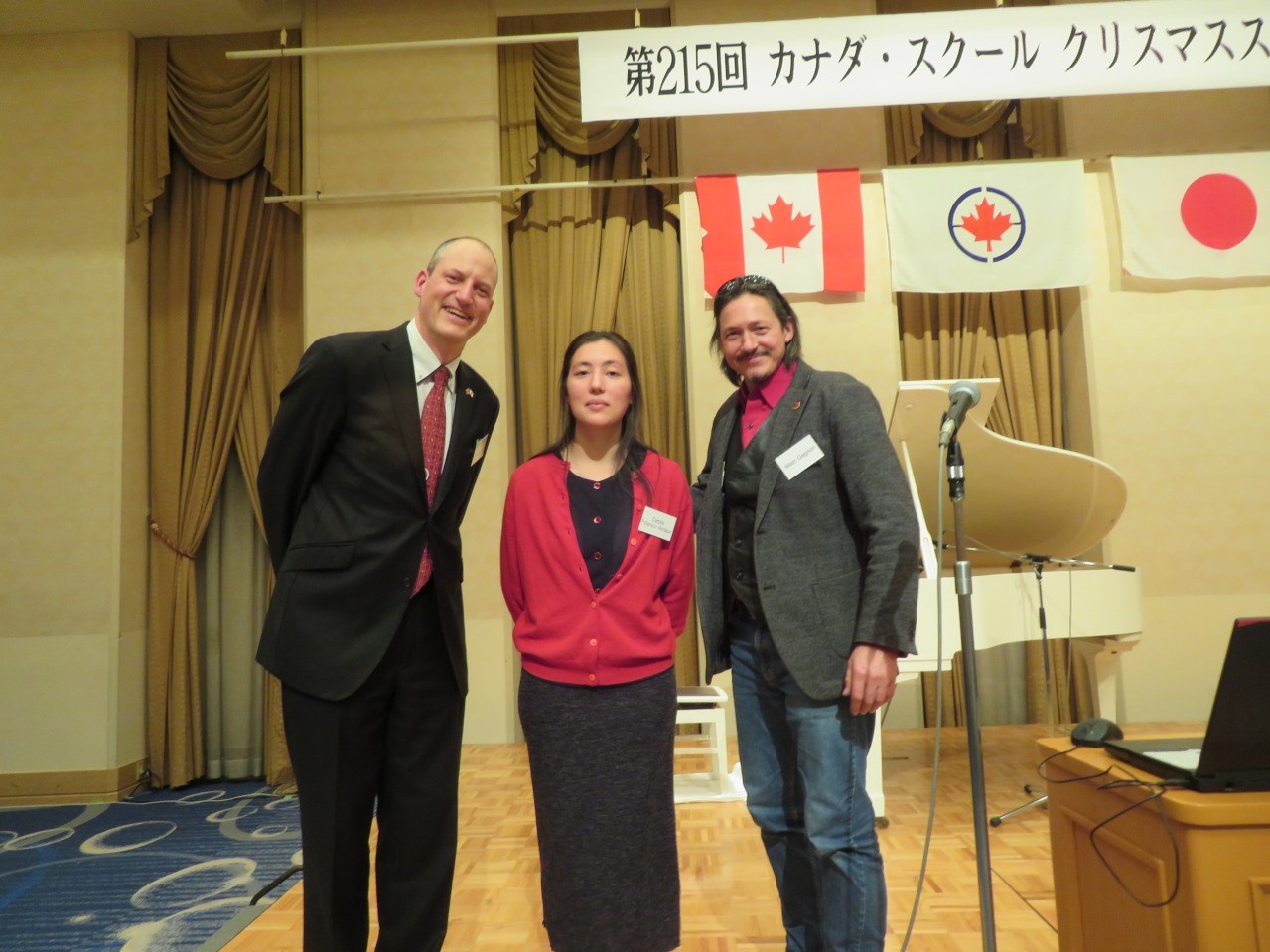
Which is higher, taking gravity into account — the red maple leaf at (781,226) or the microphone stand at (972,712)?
the red maple leaf at (781,226)

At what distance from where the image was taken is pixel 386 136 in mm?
5023

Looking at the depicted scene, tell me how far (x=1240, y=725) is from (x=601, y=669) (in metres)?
1.00

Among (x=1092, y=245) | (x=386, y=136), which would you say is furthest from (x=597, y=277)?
(x=1092, y=245)

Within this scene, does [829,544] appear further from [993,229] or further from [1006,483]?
[993,229]

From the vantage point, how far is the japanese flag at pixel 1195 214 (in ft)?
15.4

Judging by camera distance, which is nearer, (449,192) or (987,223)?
(987,223)

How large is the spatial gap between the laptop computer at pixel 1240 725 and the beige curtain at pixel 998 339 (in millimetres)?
3933

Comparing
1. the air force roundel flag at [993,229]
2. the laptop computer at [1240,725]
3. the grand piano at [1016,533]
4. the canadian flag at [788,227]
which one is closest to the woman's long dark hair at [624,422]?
the laptop computer at [1240,725]

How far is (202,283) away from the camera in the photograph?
16.6 ft

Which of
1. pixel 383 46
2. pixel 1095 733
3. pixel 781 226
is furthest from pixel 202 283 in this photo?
pixel 1095 733

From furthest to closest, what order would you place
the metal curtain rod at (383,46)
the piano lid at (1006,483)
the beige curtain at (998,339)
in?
the beige curtain at (998,339) < the metal curtain rod at (383,46) < the piano lid at (1006,483)

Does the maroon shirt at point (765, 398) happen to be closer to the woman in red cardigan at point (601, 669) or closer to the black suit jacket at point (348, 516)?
the woman in red cardigan at point (601, 669)

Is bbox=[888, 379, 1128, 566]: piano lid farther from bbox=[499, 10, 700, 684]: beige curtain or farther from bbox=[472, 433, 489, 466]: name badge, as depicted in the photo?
bbox=[499, 10, 700, 684]: beige curtain

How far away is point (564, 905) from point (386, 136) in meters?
4.52
